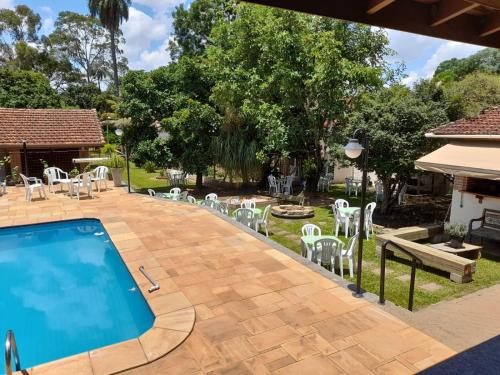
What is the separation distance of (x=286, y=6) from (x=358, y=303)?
5488mm

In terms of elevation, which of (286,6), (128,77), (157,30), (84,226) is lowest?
(84,226)

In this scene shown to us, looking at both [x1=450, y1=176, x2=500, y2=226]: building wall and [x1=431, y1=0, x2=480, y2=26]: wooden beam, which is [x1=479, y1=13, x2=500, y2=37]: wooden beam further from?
[x1=450, y1=176, x2=500, y2=226]: building wall

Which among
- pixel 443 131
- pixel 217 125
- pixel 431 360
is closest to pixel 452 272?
pixel 431 360

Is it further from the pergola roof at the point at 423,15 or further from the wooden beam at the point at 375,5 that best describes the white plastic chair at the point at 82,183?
the wooden beam at the point at 375,5

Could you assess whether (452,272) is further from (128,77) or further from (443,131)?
(128,77)

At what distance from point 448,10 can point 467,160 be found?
9843mm

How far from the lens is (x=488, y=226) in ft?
39.8

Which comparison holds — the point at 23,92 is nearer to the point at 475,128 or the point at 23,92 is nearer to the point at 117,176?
the point at 117,176

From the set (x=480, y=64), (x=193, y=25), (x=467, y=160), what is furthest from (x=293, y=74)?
(x=480, y=64)

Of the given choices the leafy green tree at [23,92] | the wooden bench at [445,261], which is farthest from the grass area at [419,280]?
the leafy green tree at [23,92]

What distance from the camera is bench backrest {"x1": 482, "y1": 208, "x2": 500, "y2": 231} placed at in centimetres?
1191

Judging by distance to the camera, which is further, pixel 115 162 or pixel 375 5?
pixel 115 162

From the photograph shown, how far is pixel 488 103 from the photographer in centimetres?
1862

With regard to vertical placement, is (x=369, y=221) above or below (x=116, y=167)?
below
